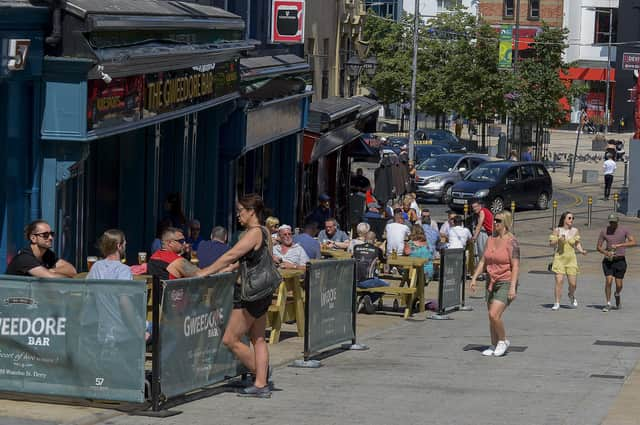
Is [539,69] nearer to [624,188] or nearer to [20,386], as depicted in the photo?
[624,188]

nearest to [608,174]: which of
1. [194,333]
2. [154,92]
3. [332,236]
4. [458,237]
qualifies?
[458,237]

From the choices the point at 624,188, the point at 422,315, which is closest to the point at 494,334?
the point at 422,315

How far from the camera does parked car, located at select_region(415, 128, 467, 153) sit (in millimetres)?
65562

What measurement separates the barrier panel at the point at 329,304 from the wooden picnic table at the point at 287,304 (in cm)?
88

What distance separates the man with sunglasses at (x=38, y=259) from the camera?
11242mm

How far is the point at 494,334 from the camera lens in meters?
15.7

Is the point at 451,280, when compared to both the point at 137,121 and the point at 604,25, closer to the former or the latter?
the point at 137,121

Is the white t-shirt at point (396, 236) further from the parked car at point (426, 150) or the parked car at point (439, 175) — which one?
the parked car at point (426, 150)

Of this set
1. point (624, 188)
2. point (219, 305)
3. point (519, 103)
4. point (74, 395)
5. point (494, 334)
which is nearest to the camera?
point (74, 395)

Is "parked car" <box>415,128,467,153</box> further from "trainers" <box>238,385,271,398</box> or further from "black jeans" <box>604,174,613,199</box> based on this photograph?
"trainers" <box>238,385,271,398</box>

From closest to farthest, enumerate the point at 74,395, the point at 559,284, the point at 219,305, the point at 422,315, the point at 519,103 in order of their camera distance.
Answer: the point at 74,395 → the point at 219,305 → the point at 422,315 → the point at 559,284 → the point at 519,103

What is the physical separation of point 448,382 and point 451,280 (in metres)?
7.51

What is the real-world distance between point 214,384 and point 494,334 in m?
5.02

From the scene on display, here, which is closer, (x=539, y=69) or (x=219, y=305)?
(x=219, y=305)
